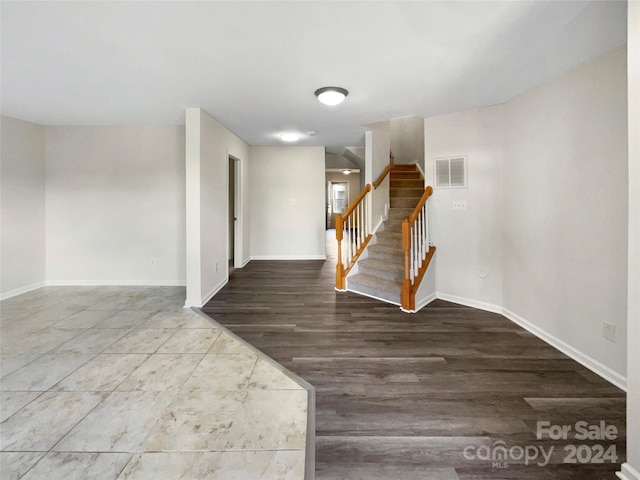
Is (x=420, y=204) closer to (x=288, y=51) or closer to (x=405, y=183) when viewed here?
(x=405, y=183)

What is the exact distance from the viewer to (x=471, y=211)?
3.75m

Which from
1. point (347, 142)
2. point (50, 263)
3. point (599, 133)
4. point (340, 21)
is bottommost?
point (50, 263)

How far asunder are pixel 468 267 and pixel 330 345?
89.4 inches

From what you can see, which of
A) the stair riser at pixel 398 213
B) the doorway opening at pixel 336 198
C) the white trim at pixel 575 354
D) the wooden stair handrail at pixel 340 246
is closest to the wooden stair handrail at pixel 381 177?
the wooden stair handrail at pixel 340 246

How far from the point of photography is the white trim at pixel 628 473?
1295mm

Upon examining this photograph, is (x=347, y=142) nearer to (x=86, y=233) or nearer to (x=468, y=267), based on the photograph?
(x=468, y=267)

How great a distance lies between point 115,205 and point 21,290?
5.84 feet

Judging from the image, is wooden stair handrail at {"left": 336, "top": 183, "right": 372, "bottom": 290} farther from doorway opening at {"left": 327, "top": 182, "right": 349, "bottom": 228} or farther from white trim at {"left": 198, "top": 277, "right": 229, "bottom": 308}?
doorway opening at {"left": 327, "top": 182, "right": 349, "bottom": 228}

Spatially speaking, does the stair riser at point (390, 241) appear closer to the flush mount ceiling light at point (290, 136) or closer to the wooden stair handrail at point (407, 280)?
the wooden stair handrail at point (407, 280)

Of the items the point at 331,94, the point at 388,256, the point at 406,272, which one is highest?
the point at 331,94

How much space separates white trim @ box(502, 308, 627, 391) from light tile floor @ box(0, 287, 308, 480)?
7.48 ft

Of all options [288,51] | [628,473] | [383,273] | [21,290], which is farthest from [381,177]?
[21,290]

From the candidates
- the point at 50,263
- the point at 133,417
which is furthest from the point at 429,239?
the point at 50,263

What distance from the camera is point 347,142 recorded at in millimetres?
5828
